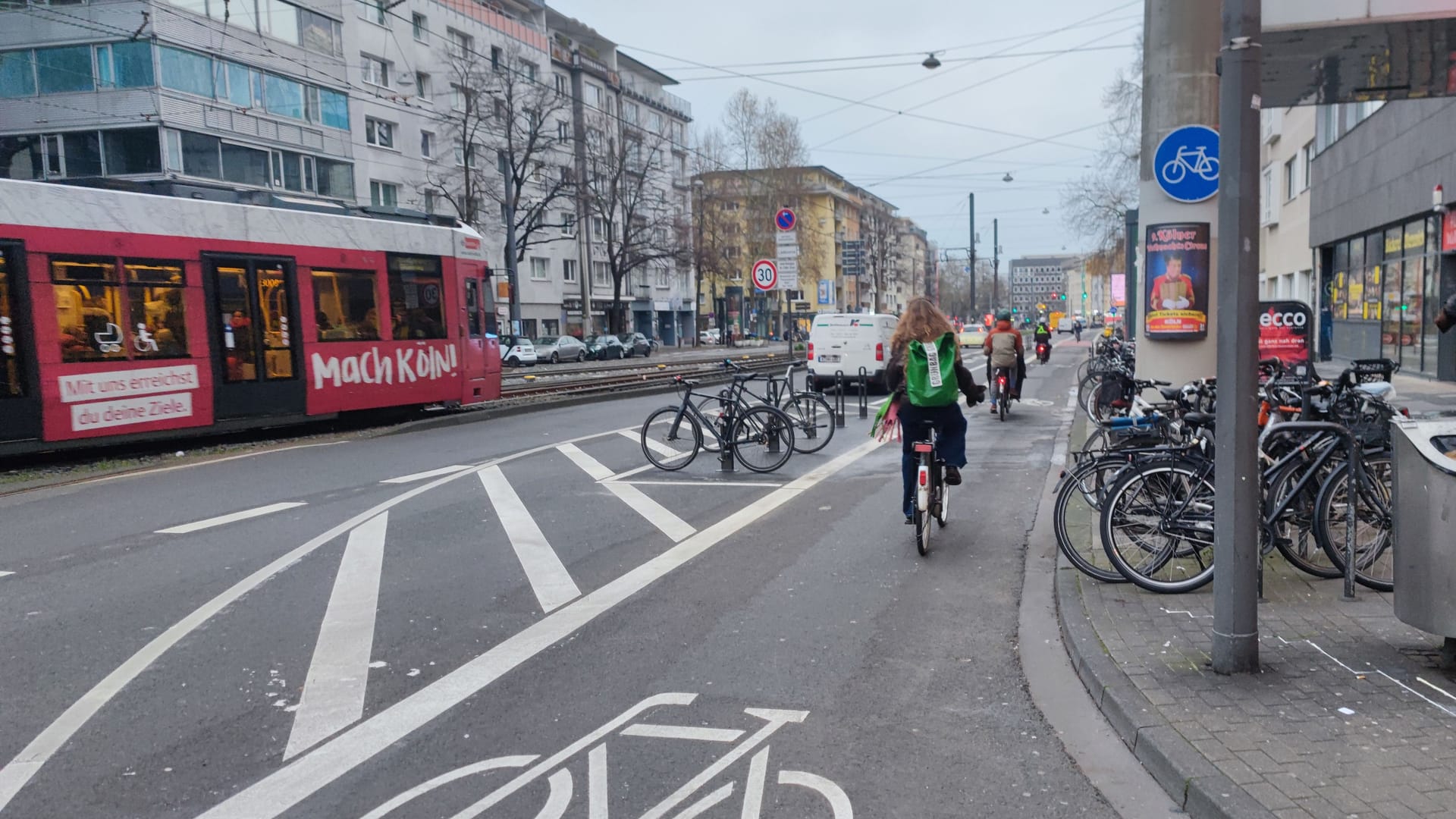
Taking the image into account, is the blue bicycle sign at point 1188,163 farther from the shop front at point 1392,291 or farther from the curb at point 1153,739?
the shop front at point 1392,291

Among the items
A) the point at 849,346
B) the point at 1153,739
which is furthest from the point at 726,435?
the point at 849,346

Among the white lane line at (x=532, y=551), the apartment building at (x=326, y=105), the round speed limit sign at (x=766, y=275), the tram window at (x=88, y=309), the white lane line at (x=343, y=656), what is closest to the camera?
the white lane line at (x=343, y=656)

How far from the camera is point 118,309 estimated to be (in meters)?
12.1

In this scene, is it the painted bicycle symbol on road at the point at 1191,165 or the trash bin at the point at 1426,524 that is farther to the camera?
the painted bicycle symbol on road at the point at 1191,165

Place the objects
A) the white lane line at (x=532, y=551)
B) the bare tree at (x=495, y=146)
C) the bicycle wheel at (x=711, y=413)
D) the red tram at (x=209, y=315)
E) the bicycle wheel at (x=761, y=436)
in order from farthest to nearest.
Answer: the bare tree at (x=495, y=146) < the red tram at (x=209, y=315) < the bicycle wheel at (x=711, y=413) < the bicycle wheel at (x=761, y=436) < the white lane line at (x=532, y=551)

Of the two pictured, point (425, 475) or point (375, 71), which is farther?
point (375, 71)

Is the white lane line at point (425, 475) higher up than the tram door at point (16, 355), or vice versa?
the tram door at point (16, 355)

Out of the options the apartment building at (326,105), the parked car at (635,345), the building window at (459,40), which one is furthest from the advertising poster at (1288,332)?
the building window at (459,40)

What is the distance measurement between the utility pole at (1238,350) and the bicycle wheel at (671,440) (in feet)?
23.8

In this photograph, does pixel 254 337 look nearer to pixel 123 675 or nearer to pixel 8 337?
pixel 8 337

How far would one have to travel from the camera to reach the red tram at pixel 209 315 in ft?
37.3

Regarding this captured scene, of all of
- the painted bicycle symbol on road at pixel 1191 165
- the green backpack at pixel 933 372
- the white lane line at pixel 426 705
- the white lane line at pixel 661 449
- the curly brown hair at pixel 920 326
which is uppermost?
the painted bicycle symbol on road at pixel 1191 165

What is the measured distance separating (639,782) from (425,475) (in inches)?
301

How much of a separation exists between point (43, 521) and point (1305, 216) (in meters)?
32.7
